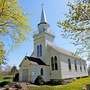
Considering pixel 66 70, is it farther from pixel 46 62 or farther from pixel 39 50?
pixel 39 50

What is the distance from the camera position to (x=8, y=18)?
1293 cm

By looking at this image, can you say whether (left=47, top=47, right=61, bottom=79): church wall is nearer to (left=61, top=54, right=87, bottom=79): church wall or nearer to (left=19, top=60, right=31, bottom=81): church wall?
(left=61, top=54, right=87, bottom=79): church wall

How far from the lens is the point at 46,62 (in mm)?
39375

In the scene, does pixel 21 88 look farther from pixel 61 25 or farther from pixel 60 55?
pixel 60 55

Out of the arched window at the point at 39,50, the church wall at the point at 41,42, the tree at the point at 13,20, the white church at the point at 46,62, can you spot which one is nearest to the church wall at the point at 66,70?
the white church at the point at 46,62

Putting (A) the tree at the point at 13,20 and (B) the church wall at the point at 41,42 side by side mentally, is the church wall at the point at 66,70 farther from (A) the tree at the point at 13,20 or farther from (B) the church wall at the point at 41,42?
(A) the tree at the point at 13,20

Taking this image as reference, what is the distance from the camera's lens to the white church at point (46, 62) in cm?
3619

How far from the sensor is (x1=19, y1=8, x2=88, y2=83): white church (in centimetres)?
3619

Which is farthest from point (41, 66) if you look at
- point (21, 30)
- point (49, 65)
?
point (21, 30)

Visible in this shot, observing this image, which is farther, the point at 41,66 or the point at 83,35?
the point at 41,66

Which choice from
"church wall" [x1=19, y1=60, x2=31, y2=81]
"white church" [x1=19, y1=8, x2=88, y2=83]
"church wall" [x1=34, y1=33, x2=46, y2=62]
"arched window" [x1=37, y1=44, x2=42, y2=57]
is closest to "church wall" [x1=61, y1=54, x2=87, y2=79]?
"white church" [x1=19, y1=8, x2=88, y2=83]

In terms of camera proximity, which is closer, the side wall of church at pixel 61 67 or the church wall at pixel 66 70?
the side wall of church at pixel 61 67

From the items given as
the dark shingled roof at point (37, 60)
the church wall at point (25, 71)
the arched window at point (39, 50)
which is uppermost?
the arched window at point (39, 50)

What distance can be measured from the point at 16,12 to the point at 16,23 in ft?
2.83
